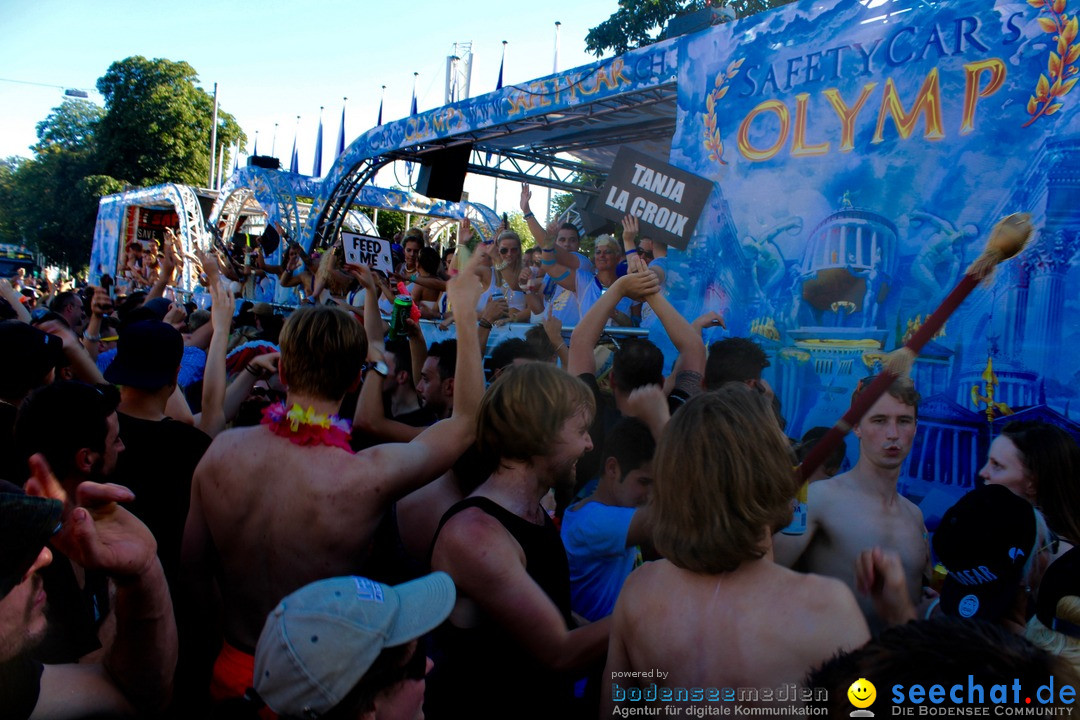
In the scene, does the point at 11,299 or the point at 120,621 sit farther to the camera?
the point at 11,299

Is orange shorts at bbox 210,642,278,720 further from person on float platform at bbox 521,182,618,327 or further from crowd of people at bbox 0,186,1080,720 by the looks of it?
person on float platform at bbox 521,182,618,327

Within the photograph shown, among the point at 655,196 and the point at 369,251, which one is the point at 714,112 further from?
the point at 369,251

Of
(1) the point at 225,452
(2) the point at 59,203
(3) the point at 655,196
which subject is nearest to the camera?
(1) the point at 225,452

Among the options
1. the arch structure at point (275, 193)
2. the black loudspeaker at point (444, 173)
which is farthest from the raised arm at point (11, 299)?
the arch structure at point (275, 193)

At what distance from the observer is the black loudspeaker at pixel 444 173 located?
1205 cm

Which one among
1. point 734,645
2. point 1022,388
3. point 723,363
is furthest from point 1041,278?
point 734,645

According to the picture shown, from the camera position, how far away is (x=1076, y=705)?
1232 millimetres

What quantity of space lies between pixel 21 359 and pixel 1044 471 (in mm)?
3957

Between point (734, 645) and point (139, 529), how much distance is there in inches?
52.1

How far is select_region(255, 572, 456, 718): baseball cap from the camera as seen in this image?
134cm

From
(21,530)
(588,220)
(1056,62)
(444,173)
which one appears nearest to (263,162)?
(444,173)

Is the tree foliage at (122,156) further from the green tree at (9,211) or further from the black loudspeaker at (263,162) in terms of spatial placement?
the black loudspeaker at (263,162)

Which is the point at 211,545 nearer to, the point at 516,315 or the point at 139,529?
the point at 139,529

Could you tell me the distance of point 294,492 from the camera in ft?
7.11
